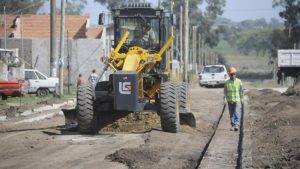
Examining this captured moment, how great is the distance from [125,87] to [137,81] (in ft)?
1.10

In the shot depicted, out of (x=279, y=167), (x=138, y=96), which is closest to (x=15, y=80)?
(x=138, y=96)

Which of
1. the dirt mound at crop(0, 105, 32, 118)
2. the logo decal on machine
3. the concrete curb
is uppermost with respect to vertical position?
the logo decal on machine

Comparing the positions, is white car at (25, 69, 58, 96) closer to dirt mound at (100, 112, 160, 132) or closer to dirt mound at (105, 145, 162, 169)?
dirt mound at (100, 112, 160, 132)

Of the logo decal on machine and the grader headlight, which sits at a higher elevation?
the grader headlight

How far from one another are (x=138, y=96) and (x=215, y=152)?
10.6ft

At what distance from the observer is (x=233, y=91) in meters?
18.6

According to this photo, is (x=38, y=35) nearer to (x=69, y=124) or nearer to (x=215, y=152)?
(x=69, y=124)

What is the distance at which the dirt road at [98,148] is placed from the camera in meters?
12.0

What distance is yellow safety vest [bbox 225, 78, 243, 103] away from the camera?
18.6 m

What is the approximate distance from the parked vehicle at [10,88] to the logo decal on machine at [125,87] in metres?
16.8

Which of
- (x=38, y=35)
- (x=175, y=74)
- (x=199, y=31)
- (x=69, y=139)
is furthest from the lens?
(x=199, y=31)

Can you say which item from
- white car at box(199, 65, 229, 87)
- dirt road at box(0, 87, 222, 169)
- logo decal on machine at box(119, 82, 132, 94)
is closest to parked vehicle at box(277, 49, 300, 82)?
white car at box(199, 65, 229, 87)

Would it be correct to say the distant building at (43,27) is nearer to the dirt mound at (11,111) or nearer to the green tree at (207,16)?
the dirt mound at (11,111)

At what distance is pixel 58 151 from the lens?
1369cm
